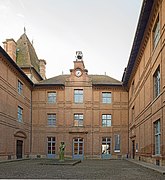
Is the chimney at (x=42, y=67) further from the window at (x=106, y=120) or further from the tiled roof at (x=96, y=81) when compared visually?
the window at (x=106, y=120)

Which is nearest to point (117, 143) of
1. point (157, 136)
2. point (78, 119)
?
point (78, 119)

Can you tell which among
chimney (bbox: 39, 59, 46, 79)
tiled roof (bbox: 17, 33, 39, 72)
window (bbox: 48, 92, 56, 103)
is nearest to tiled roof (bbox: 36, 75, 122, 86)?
window (bbox: 48, 92, 56, 103)

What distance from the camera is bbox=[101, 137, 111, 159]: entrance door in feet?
126

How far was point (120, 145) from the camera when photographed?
127ft

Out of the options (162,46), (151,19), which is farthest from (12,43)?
(162,46)

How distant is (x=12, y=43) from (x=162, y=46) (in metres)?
27.0

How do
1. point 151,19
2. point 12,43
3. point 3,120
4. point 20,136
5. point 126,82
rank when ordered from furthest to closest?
point 12,43 → point 126,82 → point 20,136 → point 3,120 → point 151,19

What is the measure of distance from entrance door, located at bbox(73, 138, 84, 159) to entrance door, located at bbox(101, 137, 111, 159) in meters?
2.44

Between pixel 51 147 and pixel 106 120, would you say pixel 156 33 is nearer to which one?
pixel 106 120

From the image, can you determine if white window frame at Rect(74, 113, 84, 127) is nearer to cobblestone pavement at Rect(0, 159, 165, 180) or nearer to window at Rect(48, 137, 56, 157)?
window at Rect(48, 137, 56, 157)

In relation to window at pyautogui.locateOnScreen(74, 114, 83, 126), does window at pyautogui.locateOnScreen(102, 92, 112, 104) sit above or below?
above

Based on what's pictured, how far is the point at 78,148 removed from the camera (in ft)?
127

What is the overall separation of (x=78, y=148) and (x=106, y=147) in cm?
326

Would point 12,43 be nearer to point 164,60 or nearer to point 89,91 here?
point 89,91
